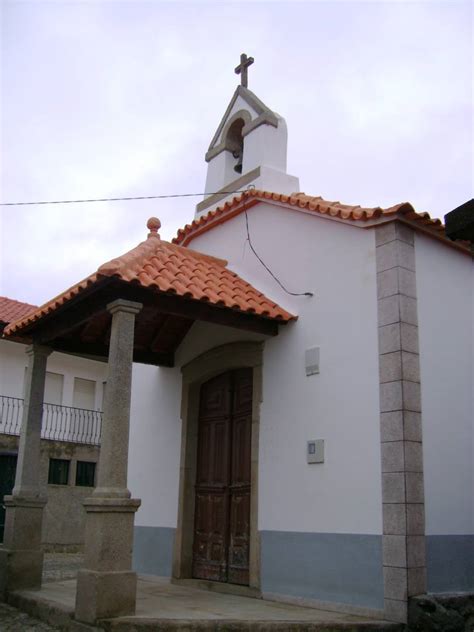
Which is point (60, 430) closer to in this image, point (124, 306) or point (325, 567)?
point (124, 306)

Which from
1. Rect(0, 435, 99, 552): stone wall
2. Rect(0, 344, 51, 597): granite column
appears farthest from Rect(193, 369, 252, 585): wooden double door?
Rect(0, 435, 99, 552): stone wall

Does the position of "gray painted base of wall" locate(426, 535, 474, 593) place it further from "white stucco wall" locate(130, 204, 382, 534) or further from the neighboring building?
the neighboring building

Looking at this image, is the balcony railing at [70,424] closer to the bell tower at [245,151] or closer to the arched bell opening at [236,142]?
the bell tower at [245,151]

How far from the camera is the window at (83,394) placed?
18.0 meters

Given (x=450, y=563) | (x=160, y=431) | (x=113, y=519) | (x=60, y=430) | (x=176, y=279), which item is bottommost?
(x=450, y=563)

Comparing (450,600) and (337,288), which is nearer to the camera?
(450,600)

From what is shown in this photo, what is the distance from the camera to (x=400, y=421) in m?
6.08

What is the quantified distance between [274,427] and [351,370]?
1220 millimetres

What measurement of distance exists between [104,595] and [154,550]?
3.45 metres

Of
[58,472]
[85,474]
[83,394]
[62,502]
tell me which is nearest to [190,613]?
[62,502]

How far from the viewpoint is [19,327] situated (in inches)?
317

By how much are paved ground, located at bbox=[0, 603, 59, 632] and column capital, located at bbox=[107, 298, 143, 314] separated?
2792 mm

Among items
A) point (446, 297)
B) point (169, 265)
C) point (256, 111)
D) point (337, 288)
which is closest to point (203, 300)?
point (169, 265)

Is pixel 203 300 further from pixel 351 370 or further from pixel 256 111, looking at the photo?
pixel 256 111
